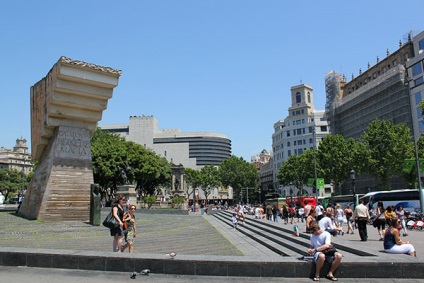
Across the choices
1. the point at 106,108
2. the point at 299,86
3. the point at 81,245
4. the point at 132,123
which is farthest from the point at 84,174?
the point at 132,123

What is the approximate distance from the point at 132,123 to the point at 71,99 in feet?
334

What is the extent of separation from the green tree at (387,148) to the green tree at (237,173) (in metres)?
52.8

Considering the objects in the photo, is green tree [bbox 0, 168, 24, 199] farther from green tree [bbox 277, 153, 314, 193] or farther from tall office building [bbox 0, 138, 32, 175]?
green tree [bbox 277, 153, 314, 193]

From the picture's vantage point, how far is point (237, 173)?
93438mm

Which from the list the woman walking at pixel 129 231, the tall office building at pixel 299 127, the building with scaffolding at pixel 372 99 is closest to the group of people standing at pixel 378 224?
the woman walking at pixel 129 231

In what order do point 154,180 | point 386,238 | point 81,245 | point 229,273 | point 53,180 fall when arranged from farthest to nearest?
point 154,180, point 53,180, point 81,245, point 386,238, point 229,273

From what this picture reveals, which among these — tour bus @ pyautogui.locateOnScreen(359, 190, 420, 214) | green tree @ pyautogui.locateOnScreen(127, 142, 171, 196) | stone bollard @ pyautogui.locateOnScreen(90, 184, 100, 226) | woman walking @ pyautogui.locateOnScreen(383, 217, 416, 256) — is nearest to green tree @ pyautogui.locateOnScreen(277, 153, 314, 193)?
green tree @ pyautogui.locateOnScreen(127, 142, 171, 196)

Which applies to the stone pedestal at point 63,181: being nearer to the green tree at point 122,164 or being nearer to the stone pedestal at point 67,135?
the stone pedestal at point 67,135

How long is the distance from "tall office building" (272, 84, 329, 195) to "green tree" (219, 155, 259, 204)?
31.1 ft

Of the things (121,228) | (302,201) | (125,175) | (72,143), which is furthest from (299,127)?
(121,228)

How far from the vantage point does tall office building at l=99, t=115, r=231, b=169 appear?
116 m

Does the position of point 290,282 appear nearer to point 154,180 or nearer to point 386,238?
point 386,238

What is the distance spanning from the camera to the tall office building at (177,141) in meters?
116

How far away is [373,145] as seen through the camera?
4125 centimetres
